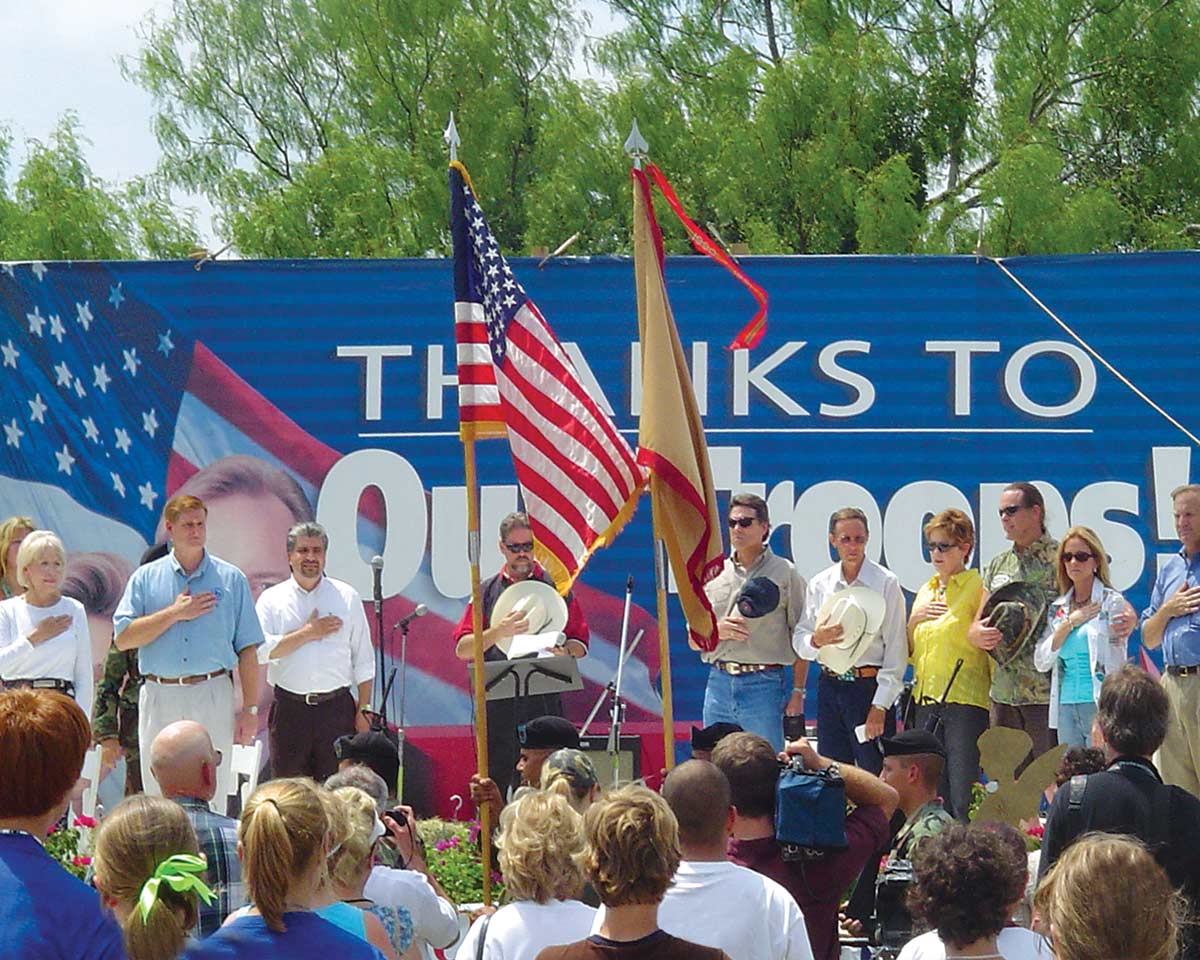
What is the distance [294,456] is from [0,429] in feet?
5.66

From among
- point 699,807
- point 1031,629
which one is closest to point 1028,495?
point 1031,629

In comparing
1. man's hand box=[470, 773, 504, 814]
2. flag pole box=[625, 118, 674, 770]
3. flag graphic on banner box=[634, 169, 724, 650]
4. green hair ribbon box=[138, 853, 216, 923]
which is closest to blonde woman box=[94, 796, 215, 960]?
green hair ribbon box=[138, 853, 216, 923]

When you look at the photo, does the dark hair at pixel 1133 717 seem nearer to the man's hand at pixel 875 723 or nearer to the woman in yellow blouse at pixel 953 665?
the woman in yellow blouse at pixel 953 665

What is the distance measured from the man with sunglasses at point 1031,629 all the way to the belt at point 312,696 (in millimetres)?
3096

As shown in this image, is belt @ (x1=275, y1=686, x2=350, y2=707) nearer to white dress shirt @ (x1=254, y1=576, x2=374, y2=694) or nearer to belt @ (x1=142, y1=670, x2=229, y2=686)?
white dress shirt @ (x1=254, y1=576, x2=374, y2=694)

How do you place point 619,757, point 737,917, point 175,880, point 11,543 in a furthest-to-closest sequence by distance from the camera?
point 619,757 → point 11,543 → point 737,917 → point 175,880

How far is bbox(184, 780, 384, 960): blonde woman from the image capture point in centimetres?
339

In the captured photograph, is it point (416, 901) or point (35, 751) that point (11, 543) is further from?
point (35, 751)

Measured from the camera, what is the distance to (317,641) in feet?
30.4

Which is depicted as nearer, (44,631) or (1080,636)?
(1080,636)

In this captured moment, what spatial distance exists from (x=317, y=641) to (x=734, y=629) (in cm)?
207

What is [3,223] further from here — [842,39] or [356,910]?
[356,910]

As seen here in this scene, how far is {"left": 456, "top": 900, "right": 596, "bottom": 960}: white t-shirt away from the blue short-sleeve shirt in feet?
14.7

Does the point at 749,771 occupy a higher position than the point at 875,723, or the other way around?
the point at 749,771
